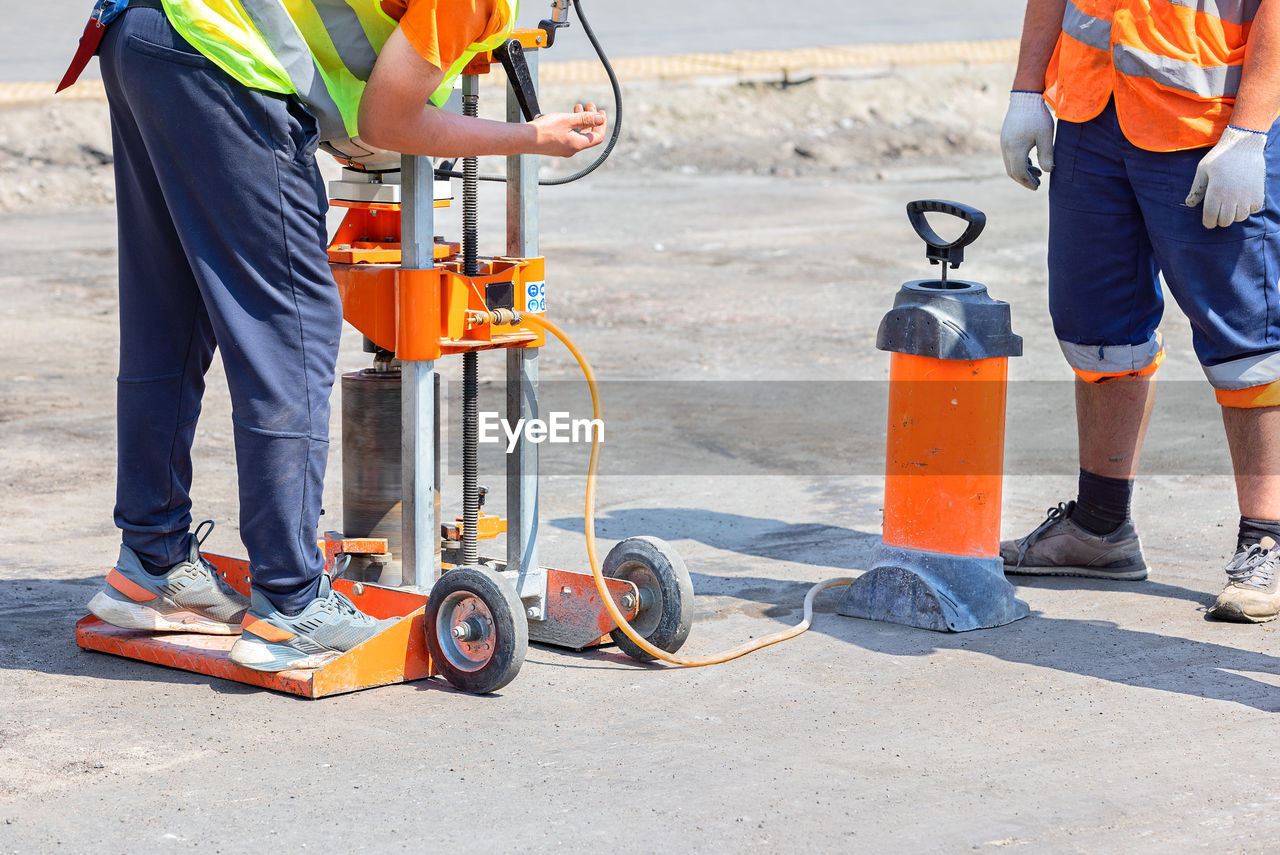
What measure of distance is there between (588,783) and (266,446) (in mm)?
1025

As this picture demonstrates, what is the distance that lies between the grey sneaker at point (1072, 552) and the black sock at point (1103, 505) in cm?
2

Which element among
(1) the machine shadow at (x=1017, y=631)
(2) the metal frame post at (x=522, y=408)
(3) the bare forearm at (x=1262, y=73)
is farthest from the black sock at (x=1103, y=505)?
(2) the metal frame post at (x=522, y=408)

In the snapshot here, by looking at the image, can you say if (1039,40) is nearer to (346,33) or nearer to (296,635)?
(346,33)

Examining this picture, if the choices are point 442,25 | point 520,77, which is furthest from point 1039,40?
point 442,25

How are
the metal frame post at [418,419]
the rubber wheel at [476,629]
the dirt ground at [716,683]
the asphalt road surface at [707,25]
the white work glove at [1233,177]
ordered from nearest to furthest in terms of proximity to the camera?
the dirt ground at [716,683], the rubber wheel at [476,629], the metal frame post at [418,419], the white work glove at [1233,177], the asphalt road surface at [707,25]

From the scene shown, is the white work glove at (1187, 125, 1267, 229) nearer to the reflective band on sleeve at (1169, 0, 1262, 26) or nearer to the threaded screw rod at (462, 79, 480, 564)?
the reflective band on sleeve at (1169, 0, 1262, 26)

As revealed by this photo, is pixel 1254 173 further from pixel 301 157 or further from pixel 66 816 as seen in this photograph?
pixel 66 816

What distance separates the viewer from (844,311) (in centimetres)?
810

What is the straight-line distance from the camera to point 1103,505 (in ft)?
15.4

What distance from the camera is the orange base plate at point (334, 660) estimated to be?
3.55 meters

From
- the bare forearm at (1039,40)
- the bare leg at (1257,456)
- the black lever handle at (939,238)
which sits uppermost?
the bare forearm at (1039,40)

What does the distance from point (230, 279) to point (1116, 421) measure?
2565 mm

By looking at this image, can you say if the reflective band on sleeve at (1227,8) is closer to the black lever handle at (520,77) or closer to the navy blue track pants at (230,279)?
the black lever handle at (520,77)

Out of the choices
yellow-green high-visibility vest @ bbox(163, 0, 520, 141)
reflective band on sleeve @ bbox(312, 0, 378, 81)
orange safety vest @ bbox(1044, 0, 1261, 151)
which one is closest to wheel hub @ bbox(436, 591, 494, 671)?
yellow-green high-visibility vest @ bbox(163, 0, 520, 141)
